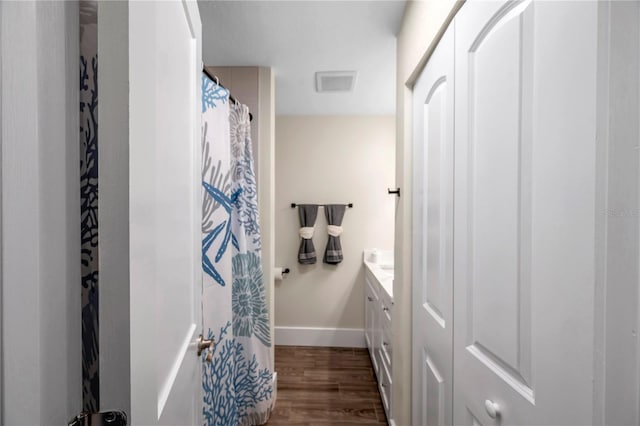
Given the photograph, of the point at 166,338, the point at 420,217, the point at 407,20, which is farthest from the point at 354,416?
the point at 407,20

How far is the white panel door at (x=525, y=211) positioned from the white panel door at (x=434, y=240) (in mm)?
80

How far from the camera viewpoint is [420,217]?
137cm

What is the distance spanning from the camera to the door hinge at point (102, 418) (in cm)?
43

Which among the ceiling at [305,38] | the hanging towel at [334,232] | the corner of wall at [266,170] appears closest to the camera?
the ceiling at [305,38]

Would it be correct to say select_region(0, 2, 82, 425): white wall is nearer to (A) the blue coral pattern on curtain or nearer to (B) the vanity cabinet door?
(A) the blue coral pattern on curtain

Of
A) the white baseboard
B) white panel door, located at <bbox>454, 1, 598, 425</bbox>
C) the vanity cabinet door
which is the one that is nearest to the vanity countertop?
the vanity cabinet door

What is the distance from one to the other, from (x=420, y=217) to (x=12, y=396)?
51.2 inches

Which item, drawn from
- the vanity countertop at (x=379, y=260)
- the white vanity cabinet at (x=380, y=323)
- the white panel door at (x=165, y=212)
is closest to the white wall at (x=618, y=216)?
the white panel door at (x=165, y=212)

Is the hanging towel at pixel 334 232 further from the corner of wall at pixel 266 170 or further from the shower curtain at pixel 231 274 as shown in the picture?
the shower curtain at pixel 231 274

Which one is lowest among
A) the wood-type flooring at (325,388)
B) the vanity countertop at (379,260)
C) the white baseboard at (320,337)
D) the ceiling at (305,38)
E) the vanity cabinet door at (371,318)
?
the wood-type flooring at (325,388)

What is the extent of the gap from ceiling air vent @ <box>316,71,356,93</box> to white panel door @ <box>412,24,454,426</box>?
0.93 m

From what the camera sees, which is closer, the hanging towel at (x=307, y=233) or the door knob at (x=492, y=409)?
the door knob at (x=492, y=409)

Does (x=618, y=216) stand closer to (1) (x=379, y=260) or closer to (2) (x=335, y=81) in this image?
(2) (x=335, y=81)

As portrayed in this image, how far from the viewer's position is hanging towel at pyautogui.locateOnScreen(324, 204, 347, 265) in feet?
10.3
